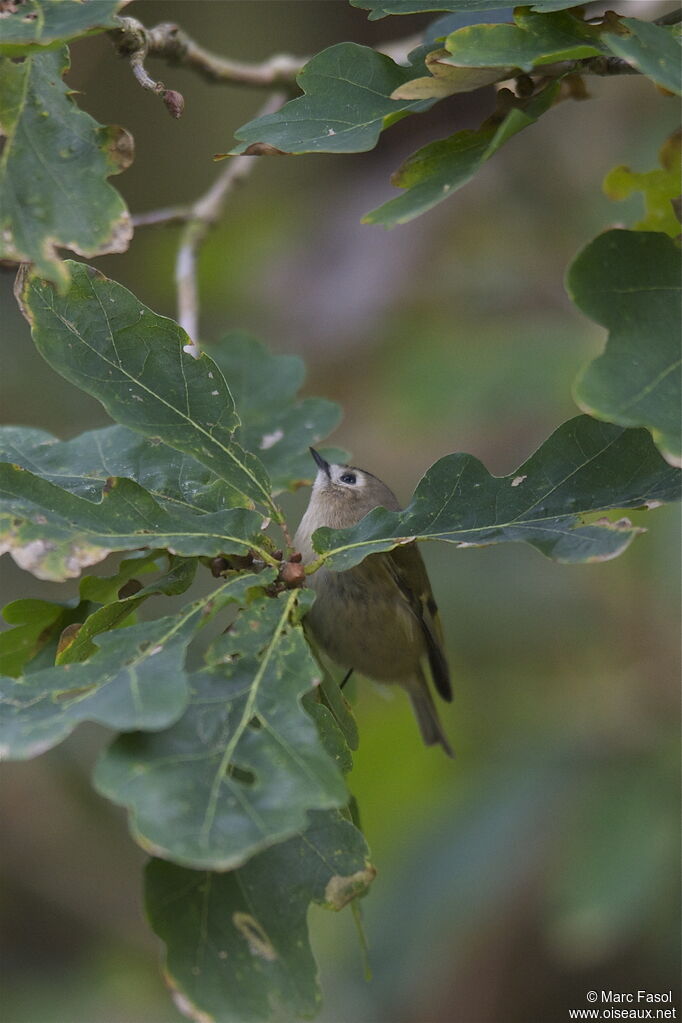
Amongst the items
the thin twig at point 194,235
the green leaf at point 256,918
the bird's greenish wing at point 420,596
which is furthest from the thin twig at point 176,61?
the bird's greenish wing at point 420,596

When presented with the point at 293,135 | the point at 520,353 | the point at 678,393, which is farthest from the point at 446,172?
the point at 520,353

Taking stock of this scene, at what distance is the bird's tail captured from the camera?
3.73 meters

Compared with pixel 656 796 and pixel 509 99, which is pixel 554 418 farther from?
pixel 509 99

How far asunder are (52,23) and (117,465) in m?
0.81

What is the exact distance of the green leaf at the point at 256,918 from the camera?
142 cm

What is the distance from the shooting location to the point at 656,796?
379cm

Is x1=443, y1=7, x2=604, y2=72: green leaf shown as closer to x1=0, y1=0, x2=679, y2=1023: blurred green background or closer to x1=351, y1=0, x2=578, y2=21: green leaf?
x1=351, y1=0, x2=578, y2=21: green leaf

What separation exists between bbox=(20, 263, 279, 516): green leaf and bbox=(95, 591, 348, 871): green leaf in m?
0.41

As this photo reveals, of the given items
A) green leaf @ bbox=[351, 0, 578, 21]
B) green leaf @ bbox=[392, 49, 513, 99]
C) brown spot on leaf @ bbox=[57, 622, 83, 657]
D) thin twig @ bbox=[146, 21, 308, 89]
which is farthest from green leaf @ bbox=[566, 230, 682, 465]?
brown spot on leaf @ bbox=[57, 622, 83, 657]

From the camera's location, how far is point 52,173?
60.3 inches

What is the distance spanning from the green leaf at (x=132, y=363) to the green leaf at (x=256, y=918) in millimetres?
689

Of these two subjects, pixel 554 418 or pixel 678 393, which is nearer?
pixel 678 393

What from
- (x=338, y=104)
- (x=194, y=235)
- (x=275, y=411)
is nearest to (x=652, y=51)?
(x=338, y=104)

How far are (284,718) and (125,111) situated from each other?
5.75 metres
